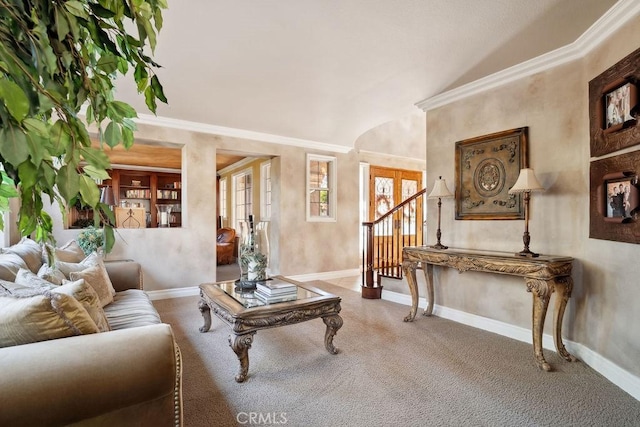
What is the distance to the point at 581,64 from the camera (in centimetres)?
268

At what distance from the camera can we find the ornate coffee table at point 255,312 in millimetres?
2178

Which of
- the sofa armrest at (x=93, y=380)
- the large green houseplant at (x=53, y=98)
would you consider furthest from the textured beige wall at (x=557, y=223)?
the large green houseplant at (x=53, y=98)

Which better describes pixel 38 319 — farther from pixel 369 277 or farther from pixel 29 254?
pixel 369 277

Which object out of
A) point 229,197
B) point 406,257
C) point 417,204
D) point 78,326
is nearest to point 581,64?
point 406,257

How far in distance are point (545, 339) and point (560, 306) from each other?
1.62 feet

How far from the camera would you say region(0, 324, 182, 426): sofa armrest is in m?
1.06

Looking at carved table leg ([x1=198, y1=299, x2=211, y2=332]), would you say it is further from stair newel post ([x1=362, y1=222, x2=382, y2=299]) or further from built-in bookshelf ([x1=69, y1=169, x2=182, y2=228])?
built-in bookshelf ([x1=69, y1=169, x2=182, y2=228])

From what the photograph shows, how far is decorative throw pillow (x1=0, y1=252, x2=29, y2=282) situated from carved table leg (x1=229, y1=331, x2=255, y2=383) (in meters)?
1.39

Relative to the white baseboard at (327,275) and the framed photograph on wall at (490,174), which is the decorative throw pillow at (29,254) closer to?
the white baseboard at (327,275)

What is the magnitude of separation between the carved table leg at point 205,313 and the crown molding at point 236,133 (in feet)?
7.50

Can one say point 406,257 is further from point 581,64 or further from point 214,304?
point 581,64

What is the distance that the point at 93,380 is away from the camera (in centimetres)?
115

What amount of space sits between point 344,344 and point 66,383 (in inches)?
82.9

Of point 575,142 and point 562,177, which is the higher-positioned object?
point 575,142
